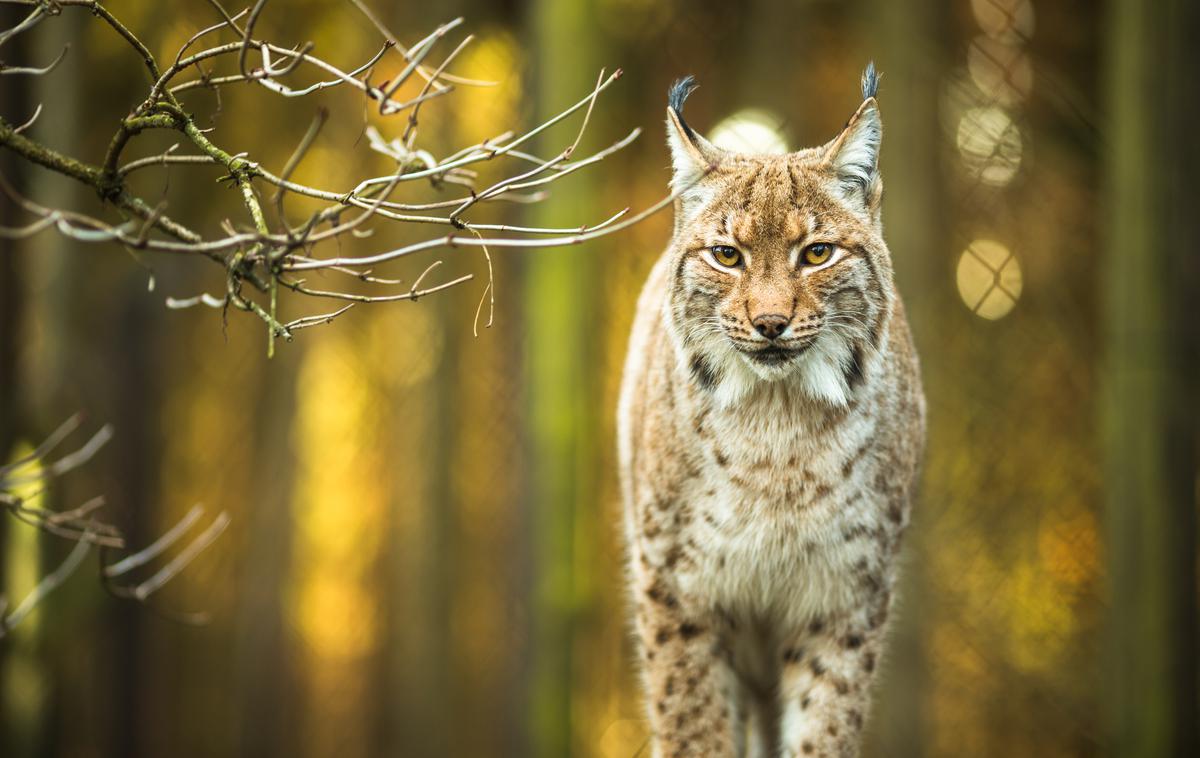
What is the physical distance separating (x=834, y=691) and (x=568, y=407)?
1.03 meters

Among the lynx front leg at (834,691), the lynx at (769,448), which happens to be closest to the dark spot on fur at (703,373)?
the lynx at (769,448)

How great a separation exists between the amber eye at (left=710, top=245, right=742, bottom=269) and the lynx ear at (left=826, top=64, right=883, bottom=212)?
8.0 inches

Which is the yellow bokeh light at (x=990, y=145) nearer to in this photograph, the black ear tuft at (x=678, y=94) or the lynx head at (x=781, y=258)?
the lynx head at (x=781, y=258)

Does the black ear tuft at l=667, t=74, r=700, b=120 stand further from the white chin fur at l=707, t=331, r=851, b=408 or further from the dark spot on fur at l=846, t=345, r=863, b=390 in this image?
the dark spot on fur at l=846, t=345, r=863, b=390

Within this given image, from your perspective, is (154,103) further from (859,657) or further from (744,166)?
(859,657)

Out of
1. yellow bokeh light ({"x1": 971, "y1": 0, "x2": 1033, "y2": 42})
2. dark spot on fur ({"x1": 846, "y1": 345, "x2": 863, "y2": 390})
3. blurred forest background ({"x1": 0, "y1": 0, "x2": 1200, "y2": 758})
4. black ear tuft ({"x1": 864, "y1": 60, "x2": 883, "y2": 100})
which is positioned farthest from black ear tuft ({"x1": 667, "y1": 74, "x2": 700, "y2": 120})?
yellow bokeh light ({"x1": 971, "y1": 0, "x2": 1033, "y2": 42})

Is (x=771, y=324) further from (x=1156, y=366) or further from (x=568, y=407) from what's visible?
(x=1156, y=366)

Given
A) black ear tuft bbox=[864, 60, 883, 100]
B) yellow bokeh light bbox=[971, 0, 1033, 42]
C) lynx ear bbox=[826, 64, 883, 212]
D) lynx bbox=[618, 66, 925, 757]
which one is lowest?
lynx bbox=[618, 66, 925, 757]

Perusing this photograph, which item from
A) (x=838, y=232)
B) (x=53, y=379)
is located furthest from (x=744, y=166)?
(x=53, y=379)

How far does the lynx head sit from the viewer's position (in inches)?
68.9

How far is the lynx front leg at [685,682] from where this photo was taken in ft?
7.64

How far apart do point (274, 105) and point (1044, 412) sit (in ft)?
12.6

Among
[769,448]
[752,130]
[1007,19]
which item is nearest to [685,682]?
[769,448]

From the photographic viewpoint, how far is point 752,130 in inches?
154
